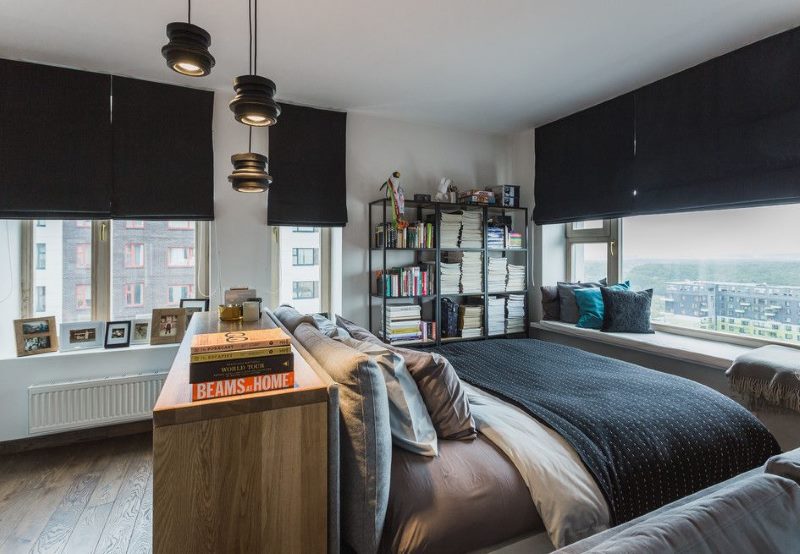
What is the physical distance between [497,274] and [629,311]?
1.10 m

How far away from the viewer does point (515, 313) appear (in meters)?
3.76

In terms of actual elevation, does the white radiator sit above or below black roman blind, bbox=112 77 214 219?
below

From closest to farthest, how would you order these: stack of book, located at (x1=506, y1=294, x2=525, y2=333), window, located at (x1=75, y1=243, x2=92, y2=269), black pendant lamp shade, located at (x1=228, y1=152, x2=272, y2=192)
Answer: black pendant lamp shade, located at (x1=228, y1=152, x2=272, y2=192) → window, located at (x1=75, y1=243, x2=92, y2=269) → stack of book, located at (x1=506, y1=294, x2=525, y2=333)

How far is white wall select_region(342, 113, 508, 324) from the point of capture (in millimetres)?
3459

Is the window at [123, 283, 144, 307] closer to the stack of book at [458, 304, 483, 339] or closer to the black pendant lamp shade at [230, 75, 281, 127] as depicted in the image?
the black pendant lamp shade at [230, 75, 281, 127]

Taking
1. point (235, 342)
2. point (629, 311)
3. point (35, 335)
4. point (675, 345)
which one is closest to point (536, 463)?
point (235, 342)

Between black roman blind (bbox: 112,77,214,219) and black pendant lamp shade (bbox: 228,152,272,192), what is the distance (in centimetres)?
138

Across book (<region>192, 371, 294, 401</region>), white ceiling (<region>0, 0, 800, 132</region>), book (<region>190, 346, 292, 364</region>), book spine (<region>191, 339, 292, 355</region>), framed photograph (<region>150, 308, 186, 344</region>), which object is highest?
white ceiling (<region>0, 0, 800, 132</region>)

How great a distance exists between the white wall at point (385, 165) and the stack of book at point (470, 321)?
33.7 inches

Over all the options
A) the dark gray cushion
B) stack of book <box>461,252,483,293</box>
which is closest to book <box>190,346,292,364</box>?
the dark gray cushion

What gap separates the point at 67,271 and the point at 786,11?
4.62 m

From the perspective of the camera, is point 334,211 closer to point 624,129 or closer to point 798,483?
point 624,129

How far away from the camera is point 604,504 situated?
1283 mm

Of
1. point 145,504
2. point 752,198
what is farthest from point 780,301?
point 145,504
